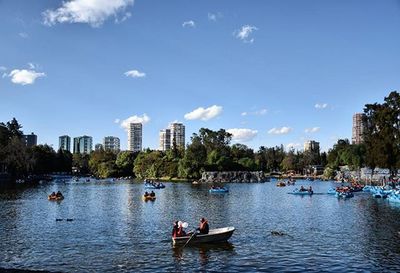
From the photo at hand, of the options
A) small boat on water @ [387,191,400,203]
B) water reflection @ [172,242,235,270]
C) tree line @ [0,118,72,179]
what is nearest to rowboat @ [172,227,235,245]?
water reflection @ [172,242,235,270]

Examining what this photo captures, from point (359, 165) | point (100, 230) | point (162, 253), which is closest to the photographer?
point (162, 253)

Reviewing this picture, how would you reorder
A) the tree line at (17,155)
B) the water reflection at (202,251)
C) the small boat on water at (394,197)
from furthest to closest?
the tree line at (17,155)
the small boat on water at (394,197)
the water reflection at (202,251)

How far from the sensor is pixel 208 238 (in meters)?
35.6

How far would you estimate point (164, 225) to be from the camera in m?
46.5

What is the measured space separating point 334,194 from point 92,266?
238ft

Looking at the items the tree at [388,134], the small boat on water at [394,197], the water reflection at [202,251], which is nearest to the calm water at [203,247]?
the water reflection at [202,251]

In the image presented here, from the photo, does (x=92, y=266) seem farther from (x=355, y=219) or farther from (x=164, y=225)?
(x=355, y=219)

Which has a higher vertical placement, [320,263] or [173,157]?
[173,157]

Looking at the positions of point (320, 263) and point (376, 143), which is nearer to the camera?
point (320, 263)

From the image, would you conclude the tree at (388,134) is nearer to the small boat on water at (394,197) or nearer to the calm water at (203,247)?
the small boat on water at (394,197)

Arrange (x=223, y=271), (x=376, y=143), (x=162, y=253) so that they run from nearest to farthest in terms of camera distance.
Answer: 1. (x=223, y=271)
2. (x=162, y=253)
3. (x=376, y=143)

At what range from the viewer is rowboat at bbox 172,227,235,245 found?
34875 millimetres

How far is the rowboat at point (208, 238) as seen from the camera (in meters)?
34.9

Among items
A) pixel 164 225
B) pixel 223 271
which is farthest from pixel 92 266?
pixel 164 225
